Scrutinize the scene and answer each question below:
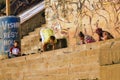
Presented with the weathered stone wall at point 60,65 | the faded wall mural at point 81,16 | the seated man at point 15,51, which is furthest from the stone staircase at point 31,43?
the weathered stone wall at point 60,65

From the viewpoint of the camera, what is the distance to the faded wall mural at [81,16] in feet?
40.1

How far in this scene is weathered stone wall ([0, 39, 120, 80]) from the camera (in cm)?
817

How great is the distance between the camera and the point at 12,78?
12.1 metres

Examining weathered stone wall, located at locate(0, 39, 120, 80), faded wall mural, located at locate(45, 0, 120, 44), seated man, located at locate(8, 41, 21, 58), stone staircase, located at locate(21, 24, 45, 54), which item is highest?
faded wall mural, located at locate(45, 0, 120, 44)

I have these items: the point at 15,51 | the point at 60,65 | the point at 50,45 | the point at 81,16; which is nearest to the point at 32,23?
the point at 81,16

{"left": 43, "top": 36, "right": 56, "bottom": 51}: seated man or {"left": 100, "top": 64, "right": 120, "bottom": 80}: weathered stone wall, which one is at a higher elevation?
{"left": 43, "top": 36, "right": 56, "bottom": 51}: seated man

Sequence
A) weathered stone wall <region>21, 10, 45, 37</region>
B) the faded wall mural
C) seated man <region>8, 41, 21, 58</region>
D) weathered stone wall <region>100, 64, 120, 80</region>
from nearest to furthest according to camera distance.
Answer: weathered stone wall <region>100, 64, 120, 80</region>
the faded wall mural
seated man <region>8, 41, 21, 58</region>
weathered stone wall <region>21, 10, 45, 37</region>

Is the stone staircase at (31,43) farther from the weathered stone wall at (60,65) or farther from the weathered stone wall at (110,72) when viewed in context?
the weathered stone wall at (110,72)

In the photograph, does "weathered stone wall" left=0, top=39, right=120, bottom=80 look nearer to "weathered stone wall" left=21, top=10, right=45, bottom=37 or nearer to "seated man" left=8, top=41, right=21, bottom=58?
"seated man" left=8, top=41, right=21, bottom=58

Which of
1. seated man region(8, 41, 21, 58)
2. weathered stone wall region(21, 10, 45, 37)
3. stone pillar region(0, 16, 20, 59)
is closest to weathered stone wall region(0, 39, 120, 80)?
seated man region(8, 41, 21, 58)

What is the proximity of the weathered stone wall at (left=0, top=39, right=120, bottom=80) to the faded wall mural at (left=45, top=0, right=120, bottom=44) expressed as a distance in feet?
8.46

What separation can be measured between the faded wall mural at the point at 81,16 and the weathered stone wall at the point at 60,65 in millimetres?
2580

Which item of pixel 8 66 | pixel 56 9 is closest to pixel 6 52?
pixel 8 66

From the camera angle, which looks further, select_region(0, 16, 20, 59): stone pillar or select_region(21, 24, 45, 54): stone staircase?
select_region(21, 24, 45, 54): stone staircase
